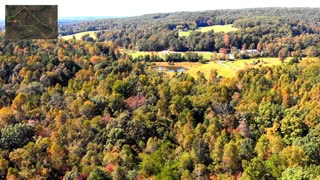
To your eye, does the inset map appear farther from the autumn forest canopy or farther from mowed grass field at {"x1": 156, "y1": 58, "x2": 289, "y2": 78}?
mowed grass field at {"x1": 156, "y1": 58, "x2": 289, "y2": 78}

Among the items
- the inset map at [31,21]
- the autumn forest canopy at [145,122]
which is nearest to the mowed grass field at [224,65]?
the autumn forest canopy at [145,122]

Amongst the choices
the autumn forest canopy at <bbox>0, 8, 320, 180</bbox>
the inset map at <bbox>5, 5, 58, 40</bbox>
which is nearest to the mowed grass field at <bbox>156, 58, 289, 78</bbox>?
the autumn forest canopy at <bbox>0, 8, 320, 180</bbox>

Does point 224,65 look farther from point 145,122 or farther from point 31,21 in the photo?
point 31,21

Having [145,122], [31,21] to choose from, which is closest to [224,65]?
[145,122]

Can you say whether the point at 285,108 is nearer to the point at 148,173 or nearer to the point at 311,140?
the point at 311,140

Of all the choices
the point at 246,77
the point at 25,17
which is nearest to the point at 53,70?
the point at 246,77

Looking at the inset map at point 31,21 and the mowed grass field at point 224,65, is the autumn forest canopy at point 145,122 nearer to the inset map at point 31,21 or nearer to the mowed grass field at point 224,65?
the mowed grass field at point 224,65
